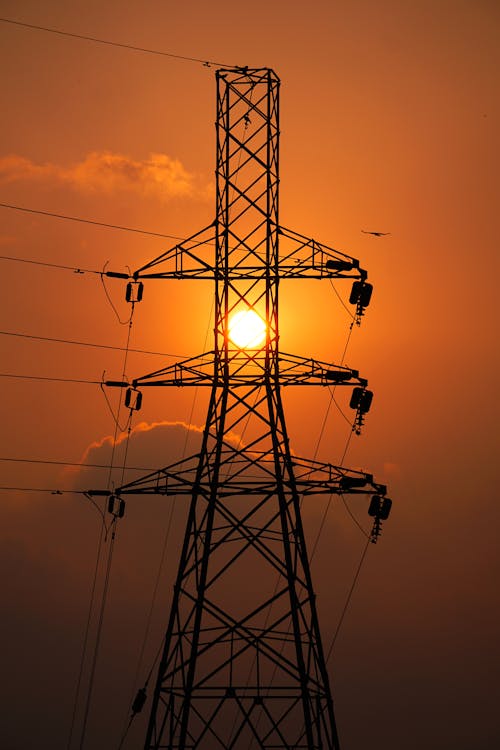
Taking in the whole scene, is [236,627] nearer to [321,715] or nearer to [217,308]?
[321,715]

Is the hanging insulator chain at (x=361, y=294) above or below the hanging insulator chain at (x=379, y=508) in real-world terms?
above

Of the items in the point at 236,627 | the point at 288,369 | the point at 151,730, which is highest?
the point at 288,369

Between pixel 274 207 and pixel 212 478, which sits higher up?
pixel 274 207

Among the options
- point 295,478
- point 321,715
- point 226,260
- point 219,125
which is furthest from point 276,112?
point 321,715

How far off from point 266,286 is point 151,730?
47.2 feet

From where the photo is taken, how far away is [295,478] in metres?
43.8

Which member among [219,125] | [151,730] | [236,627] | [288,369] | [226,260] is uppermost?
[219,125]

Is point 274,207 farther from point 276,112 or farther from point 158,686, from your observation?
point 158,686

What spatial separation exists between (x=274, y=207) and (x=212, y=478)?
8.98 meters

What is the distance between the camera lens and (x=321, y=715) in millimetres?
44406

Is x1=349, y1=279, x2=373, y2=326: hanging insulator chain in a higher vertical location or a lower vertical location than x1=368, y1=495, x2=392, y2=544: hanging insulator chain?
higher

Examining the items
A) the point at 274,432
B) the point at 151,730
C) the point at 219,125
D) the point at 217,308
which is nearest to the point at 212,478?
the point at 274,432

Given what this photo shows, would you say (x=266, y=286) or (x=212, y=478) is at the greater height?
(x=266, y=286)

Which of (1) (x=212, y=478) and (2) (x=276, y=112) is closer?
(1) (x=212, y=478)
